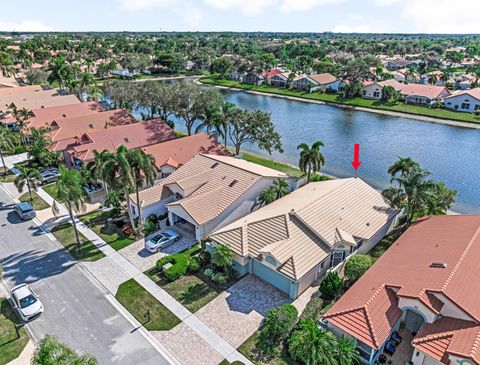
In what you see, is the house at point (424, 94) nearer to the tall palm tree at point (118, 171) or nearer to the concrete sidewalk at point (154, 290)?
the tall palm tree at point (118, 171)

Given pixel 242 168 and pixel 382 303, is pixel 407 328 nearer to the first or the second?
pixel 382 303

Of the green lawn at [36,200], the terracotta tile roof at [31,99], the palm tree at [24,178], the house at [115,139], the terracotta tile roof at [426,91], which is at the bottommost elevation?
the green lawn at [36,200]

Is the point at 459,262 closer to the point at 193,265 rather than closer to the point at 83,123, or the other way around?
the point at 193,265

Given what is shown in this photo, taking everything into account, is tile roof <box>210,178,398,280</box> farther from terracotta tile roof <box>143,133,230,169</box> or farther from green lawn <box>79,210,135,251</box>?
terracotta tile roof <box>143,133,230,169</box>

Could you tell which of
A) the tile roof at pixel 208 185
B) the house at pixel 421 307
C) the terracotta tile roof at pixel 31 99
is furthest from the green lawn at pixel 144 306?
the terracotta tile roof at pixel 31 99

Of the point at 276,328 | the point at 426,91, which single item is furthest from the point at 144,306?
the point at 426,91

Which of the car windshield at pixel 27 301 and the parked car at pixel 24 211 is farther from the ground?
the parked car at pixel 24 211
